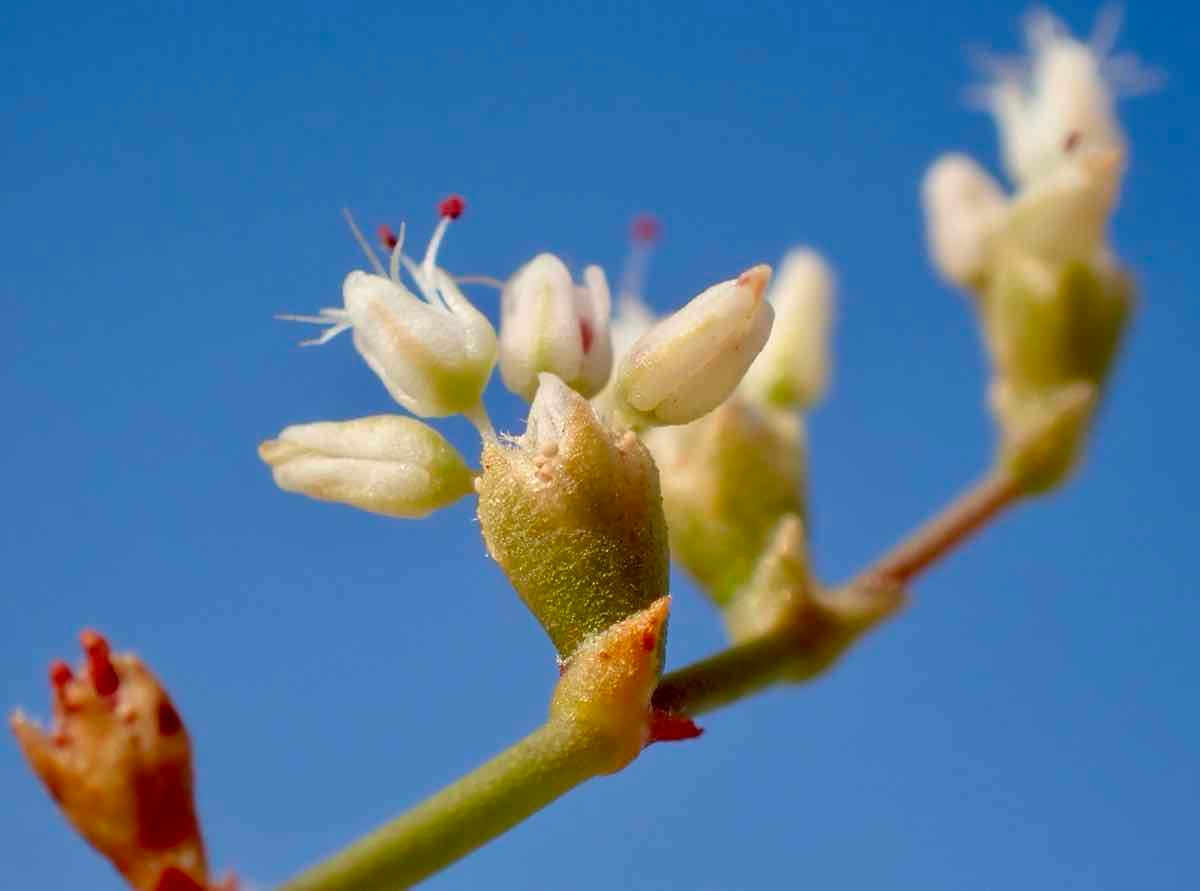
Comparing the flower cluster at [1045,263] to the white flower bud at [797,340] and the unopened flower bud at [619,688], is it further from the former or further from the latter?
the unopened flower bud at [619,688]

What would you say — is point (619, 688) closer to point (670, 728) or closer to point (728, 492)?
point (670, 728)

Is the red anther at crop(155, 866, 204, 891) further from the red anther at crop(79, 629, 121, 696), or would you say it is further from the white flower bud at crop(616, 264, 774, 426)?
the white flower bud at crop(616, 264, 774, 426)

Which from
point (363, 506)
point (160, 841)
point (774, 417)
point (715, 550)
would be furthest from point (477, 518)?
point (774, 417)

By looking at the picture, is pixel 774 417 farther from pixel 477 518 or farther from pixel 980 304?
pixel 477 518

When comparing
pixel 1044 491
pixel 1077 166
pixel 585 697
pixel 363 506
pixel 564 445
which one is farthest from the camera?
pixel 1077 166

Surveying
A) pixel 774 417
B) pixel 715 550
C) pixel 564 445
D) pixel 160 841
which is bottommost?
pixel 160 841

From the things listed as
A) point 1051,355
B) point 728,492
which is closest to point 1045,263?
point 1051,355

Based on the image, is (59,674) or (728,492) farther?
(728,492)
